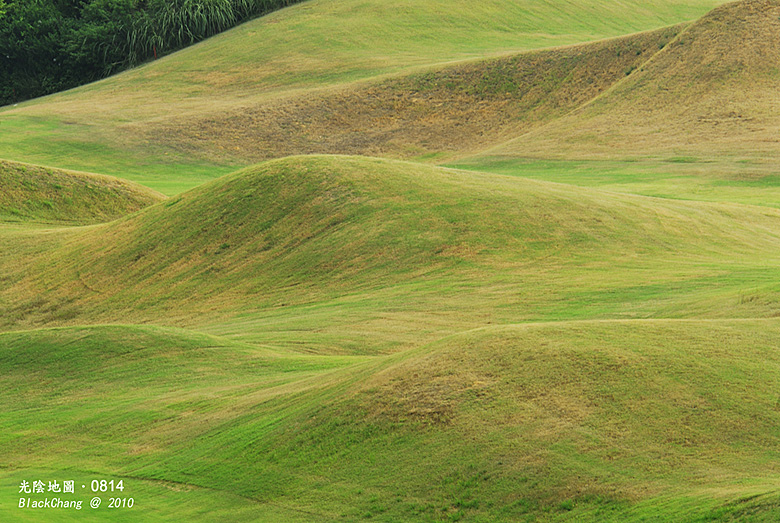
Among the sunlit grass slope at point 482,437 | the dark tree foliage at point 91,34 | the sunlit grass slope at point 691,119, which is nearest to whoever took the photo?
the sunlit grass slope at point 482,437

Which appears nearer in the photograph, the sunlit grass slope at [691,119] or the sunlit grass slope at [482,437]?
the sunlit grass slope at [482,437]

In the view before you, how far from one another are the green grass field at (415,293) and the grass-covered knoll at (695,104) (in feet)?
0.56

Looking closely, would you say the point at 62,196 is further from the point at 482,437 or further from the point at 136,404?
the point at 482,437

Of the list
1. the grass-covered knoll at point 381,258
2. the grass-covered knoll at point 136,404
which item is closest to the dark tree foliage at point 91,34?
the grass-covered knoll at point 381,258

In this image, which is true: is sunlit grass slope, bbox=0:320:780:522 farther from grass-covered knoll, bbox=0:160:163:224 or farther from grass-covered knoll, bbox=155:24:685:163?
grass-covered knoll, bbox=155:24:685:163

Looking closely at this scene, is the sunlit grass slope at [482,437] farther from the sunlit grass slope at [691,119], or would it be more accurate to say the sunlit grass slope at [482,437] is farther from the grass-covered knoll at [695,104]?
the grass-covered knoll at [695,104]

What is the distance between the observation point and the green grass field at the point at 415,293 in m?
10.4

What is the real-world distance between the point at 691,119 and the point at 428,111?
52.0 ft

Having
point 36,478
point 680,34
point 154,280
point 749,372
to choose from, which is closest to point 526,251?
point 154,280

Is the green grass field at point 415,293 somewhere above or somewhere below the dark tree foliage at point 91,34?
below

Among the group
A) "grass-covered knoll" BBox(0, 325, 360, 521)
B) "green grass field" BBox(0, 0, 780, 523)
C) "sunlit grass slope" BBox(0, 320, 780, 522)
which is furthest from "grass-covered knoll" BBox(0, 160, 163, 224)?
"sunlit grass slope" BBox(0, 320, 780, 522)

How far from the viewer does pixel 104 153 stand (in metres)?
49.2

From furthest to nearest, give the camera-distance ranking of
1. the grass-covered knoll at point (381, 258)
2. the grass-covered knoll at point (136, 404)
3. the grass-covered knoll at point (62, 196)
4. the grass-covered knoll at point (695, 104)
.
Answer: the grass-covered knoll at point (695, 104) < the grass-covered knoll at point (62, 196) < the grass-covered knoll at point (381, 258) < the grass-covered knoll at point (136, 404)

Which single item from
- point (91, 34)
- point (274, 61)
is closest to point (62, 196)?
point (274, 61)
